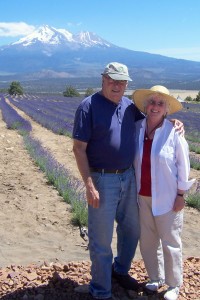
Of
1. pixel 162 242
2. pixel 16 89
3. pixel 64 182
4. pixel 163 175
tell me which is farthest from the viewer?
pixel 16 89

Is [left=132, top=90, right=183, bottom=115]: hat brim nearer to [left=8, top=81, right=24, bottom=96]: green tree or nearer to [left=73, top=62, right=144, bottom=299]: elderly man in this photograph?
[left=73, top=62, right=144, bottom=299]: elderly man

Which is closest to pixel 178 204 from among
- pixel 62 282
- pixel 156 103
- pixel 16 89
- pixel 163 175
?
pixel 163 175

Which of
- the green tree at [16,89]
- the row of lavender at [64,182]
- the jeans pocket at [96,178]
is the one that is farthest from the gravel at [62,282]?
the green tree at [16,89]

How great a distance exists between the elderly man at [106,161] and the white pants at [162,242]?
0.08 meters

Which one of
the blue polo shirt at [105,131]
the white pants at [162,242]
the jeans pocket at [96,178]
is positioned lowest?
the white pants at [162,242]

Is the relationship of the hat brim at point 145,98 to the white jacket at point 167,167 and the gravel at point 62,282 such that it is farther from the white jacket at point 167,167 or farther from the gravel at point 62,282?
the gravel at point 62,282

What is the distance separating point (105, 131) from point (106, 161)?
21cm

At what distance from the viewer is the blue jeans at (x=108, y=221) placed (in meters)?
3.11

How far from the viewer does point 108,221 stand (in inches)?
123

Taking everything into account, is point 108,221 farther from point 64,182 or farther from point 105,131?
point 64,182

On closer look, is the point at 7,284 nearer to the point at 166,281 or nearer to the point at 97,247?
the point at 97,247

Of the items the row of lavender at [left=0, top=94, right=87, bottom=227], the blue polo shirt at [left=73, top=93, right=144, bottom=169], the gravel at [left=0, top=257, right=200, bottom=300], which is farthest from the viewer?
the row of lavender at [left=0, top=94, right=87, bottom=227]

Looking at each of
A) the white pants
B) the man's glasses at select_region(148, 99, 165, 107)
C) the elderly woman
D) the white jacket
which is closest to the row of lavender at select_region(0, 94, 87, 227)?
the white pants

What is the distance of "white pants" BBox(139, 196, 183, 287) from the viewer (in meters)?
3.18
